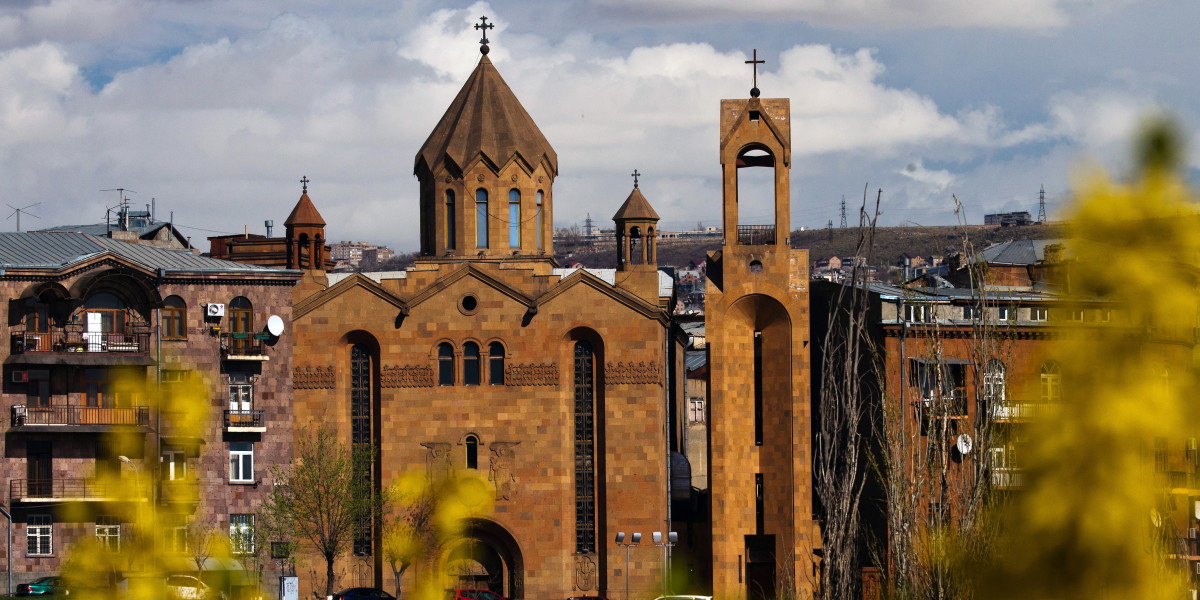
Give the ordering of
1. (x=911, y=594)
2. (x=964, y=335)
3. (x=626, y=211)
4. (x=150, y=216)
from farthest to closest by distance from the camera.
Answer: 1. (x=150, y=216)
2. (x=626, y=211)
3. (x=964, y=335)
4. (x=911, y=594)

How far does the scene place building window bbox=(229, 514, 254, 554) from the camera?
55094 millimetres

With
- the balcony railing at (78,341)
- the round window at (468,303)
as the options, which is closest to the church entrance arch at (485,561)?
the round window at (468,303)

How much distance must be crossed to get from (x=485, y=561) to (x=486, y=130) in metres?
14.1

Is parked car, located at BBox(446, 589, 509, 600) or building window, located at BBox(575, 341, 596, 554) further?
building window, located at BBox(575, 341, 596, 554)

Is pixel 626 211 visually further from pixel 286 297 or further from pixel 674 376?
pixel 286 297

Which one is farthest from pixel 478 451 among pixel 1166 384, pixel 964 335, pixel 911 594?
pixel 1166 384

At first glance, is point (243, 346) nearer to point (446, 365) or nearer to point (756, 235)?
point (446, 365)

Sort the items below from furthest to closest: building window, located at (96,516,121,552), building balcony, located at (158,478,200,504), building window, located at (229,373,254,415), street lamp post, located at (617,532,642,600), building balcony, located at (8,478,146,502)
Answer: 1. building window, located at (229,373,254,415)
2. street lamp post, located at (617,532,642,600)
3. building balcony, located at (158,478,200,504)
4. building window, located at (96,516,121,552)
5. building balcony, located at (8,478,146,502)

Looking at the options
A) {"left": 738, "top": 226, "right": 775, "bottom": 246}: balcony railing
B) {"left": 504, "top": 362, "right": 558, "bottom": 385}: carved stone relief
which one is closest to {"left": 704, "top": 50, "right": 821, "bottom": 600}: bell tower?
{"left": 738, "top": 226, "right": 775, "bottom": 246}: balcony railing

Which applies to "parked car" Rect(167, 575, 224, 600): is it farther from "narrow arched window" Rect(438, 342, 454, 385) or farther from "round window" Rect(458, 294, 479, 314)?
"round window" Rect(458, 294, 479, 314)

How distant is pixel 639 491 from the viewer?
57.8 m

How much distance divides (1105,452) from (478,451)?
112 ft

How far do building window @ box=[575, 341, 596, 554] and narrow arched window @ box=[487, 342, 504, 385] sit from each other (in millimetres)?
2365

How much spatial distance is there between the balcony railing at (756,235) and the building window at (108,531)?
20.8 metres
